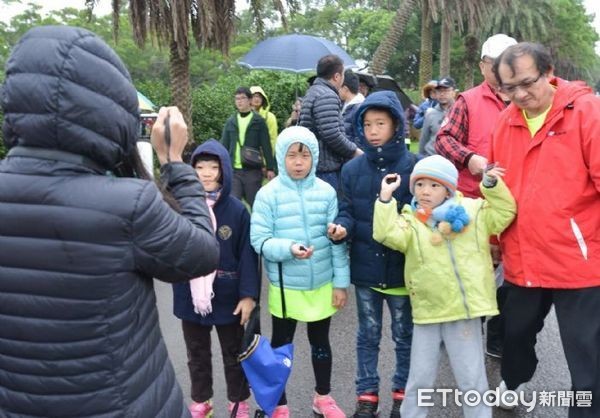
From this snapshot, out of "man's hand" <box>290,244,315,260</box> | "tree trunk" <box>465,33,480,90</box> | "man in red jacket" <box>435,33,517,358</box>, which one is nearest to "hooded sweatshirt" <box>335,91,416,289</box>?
"man's hand" <box>290,244,315,260</box>

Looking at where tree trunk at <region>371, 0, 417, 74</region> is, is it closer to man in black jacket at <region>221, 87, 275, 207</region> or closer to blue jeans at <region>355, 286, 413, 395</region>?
man in black jacket at <region>221, 87, 275, 207</region>

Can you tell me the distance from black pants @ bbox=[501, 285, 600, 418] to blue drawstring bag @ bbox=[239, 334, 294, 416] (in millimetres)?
1206

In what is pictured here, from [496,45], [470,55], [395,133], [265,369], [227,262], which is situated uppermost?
[496,45]

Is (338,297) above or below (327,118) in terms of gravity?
below

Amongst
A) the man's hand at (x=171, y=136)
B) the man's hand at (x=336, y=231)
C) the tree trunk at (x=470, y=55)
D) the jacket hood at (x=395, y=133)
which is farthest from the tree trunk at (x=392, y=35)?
the man's hand at (x=171, y=136)

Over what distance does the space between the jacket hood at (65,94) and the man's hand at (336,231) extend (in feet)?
5.77

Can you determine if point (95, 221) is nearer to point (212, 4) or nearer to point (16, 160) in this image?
point (16, 160)

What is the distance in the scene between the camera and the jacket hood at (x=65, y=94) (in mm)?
1478

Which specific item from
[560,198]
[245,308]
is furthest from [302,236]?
[560,198]

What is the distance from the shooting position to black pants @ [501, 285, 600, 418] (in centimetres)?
276

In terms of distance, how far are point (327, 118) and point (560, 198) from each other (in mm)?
2563

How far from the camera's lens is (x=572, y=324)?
279 centimetres

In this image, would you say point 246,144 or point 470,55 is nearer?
point 246,144

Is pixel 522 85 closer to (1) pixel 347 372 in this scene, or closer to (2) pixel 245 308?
(2) pixel 245 308
